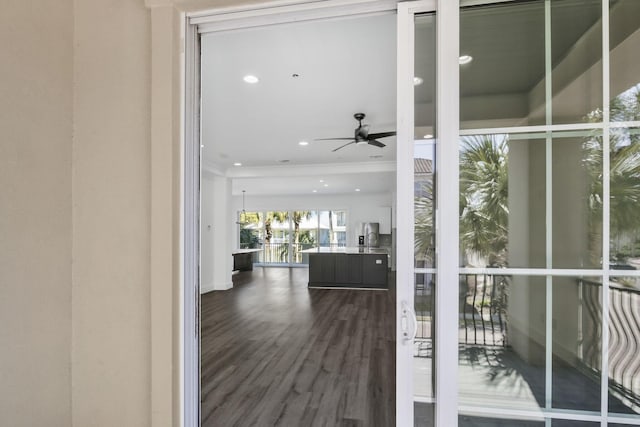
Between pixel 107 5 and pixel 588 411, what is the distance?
2388mm

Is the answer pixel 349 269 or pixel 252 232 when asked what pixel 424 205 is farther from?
pixel 252 232

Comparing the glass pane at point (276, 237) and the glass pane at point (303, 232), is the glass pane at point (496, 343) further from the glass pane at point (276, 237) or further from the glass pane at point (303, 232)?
the glass pane at point (276, 237)

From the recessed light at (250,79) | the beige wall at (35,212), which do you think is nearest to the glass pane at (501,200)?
the beige wall at (35,212)

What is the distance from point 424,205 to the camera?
111 centimetres

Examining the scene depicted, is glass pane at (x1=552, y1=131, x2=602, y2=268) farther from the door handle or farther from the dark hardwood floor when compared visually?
the dark hardwood floor

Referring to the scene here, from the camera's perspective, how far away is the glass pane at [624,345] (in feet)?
3.22

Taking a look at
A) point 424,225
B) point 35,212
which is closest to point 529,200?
point 424,225

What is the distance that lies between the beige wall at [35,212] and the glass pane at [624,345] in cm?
203

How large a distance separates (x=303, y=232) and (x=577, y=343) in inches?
448

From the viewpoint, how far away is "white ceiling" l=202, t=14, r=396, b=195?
2.14 meters

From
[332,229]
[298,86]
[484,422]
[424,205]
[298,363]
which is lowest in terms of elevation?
[298,363]

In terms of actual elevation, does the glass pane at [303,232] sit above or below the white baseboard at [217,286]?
above

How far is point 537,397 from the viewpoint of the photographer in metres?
1.06

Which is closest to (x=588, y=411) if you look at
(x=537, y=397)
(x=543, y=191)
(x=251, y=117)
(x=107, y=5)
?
(x=537, y=397)
